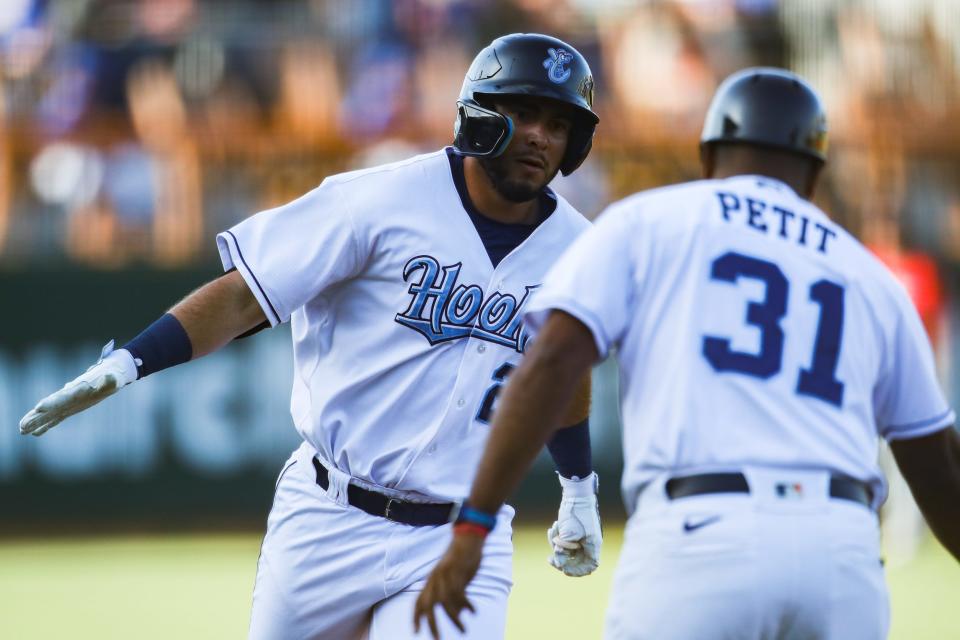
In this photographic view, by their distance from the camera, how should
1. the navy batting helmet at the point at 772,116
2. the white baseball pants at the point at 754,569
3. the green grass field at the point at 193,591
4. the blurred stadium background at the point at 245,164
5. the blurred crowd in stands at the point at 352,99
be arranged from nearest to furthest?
1. the white baseball pants at the point at 754,569
2. the navy batting helmet at the point at 772,116
3. the green grass field at the point at 193,591
4. the blurred stadium background at the point at 245,164
5. the blurred crowd in stands at the point at 352,99

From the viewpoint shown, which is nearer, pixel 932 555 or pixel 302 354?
pixel 302 354

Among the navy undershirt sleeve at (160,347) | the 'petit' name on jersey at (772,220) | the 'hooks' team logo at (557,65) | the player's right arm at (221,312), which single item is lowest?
the navy undershirt sleeve at (160,347)

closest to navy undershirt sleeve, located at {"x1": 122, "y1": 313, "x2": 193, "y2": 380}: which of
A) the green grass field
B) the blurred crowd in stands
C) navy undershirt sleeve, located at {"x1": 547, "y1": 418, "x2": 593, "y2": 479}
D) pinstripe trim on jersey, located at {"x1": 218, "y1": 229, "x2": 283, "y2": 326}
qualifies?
pinstripe trim on jersey, located at {"x1": 218, "y1": 229, "x2": 283, "y2": 326}

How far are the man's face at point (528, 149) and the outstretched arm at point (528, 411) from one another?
132 cm

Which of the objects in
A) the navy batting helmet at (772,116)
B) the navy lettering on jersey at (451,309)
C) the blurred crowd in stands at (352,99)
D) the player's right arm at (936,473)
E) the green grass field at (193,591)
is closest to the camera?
the navy batting helmet at (772,116)

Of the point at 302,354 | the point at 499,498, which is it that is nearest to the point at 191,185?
the point at 302,354

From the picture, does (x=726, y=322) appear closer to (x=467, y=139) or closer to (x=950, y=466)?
(x=950, y=466)

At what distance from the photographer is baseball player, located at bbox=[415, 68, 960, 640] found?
3.04 meters

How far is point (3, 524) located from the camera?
11758 mm

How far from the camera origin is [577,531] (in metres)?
4.74

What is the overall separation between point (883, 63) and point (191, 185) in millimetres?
6551

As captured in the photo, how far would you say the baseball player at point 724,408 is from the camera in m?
3.04

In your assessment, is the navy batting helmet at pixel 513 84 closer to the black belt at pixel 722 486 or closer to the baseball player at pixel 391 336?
the baseball player at pixel 391 336

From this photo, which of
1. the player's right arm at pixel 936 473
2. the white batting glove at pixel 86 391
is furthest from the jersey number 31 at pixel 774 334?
the white batting glove at pixel 86 391
